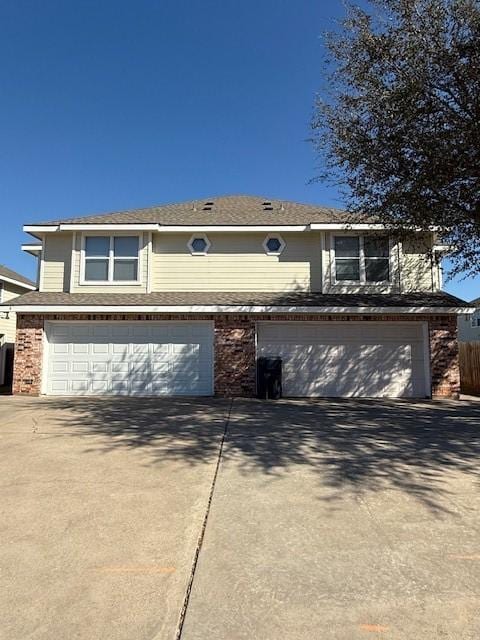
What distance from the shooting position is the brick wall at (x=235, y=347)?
41.3ft

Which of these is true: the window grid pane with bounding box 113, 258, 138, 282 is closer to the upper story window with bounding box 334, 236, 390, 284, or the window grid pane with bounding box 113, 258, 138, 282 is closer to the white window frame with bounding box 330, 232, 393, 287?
the white window frame with bounding box 330, 232, 393, 287

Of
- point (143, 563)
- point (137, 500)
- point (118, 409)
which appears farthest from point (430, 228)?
point (143, 563)

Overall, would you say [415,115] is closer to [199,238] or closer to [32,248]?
[199,238]

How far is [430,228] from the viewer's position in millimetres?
10219

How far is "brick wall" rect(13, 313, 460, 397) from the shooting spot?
1259 cm

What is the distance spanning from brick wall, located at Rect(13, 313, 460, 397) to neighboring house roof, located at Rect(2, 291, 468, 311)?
0.39 m

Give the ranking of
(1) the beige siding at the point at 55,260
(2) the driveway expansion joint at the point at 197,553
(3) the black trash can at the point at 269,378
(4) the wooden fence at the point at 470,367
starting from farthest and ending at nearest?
1. (4) the wooden fence at the point at 470,367
2. (1) the beige siding at the point at 55,260
3. (3) the black trash can at the point at 269,378
4. (2) the driveway expansion joint at the point at 197,553

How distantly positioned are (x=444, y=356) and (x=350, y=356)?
2.59 m

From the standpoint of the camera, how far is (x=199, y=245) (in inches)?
548

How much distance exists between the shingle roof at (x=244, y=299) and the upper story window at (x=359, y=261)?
594mm

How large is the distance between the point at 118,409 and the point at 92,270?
216 inches

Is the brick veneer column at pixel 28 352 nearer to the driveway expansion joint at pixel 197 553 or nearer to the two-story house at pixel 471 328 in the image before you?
the driveway expansion joint at pixel 197 553

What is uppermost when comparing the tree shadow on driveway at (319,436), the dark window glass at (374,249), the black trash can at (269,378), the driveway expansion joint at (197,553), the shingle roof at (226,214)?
the shingle roof at (226,214)

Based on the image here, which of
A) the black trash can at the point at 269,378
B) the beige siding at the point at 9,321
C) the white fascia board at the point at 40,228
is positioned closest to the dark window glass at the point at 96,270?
the white fascia board at the point at 40,228
